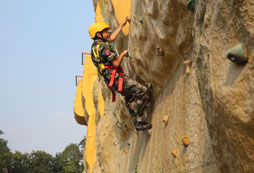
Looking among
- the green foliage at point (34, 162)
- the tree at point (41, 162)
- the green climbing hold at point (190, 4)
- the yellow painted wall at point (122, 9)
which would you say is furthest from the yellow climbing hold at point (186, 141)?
the tree at point (41, 162)

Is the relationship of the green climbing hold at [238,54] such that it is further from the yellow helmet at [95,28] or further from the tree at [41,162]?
the tree at [41,162]

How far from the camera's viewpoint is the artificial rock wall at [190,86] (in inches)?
73.5

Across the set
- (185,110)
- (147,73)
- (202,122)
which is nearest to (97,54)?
(147,73)

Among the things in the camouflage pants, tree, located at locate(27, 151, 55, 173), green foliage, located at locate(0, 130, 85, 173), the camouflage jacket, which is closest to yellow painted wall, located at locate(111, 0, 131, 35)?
the camouflage jacket

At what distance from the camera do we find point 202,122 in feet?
10.2

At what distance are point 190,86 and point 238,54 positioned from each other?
5.51ft

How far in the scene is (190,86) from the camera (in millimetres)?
3475

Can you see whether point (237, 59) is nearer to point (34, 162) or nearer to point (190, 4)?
point (190, 4)

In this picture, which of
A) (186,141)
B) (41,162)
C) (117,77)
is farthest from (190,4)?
(41,162)

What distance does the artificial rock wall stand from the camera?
73.5 inches

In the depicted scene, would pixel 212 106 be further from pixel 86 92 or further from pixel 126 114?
pixel 86 92

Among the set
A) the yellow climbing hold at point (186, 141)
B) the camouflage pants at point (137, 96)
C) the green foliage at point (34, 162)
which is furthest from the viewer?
the green foliage at point (34, 162)

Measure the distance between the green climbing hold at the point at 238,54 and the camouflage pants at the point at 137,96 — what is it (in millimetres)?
3006

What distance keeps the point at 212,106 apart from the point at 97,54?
281 centimetres
